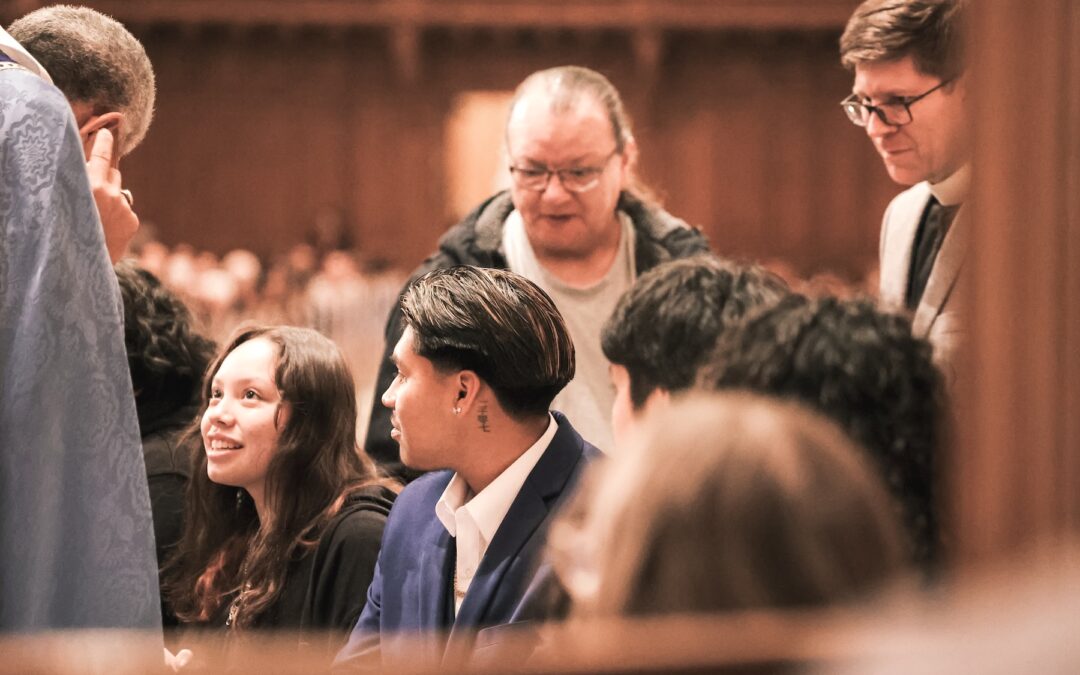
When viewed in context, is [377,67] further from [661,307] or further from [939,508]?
[939,508]

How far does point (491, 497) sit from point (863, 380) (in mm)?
888

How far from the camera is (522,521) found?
7.22ft

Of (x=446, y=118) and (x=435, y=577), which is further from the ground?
(x=446, y=118)

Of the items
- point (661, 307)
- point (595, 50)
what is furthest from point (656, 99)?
point (661, 307)

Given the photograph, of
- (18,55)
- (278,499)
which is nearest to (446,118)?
(278,499)

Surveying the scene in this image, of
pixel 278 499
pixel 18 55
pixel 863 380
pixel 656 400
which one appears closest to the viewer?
pixel 863 380

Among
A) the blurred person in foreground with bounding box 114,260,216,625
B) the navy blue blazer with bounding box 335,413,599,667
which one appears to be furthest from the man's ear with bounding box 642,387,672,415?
the blurred person in foreground with bounding box 114,260,216,625

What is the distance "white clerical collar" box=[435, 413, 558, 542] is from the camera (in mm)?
2236

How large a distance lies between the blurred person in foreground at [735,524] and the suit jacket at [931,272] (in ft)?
2.05

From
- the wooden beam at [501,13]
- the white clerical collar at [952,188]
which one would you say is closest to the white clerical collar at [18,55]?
the white clerical collar at [952,188]

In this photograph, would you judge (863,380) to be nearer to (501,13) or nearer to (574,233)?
(574,233)

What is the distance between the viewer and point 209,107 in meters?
10.5

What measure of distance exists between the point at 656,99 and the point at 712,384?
9.35 meters

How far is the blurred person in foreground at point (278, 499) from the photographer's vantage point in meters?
2.53
